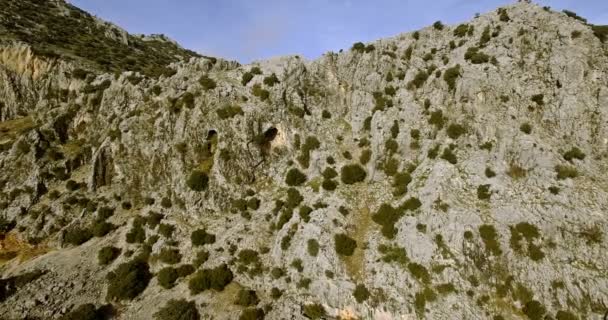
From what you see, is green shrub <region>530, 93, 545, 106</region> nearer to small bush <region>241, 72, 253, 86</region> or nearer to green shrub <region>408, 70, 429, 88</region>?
→ green shrub <region>408, 70, 429, 88</region>

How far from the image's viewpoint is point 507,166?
3488cm

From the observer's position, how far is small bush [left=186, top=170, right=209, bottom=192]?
41938mm

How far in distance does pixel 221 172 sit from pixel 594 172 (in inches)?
1579

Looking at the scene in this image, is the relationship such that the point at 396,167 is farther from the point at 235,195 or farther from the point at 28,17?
the point at 28,17

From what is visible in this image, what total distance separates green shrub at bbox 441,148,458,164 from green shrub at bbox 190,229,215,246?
1095 inches

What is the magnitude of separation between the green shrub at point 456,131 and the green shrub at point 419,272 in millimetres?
→ 16202

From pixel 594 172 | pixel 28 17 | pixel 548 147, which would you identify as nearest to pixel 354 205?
pixel 548 147

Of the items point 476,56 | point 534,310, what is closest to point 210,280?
point 534,310

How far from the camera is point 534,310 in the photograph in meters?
26.4

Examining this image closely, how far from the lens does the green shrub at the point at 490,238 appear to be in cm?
2967

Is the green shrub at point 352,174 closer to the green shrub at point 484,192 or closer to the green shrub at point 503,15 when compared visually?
the green shrub at point 484,192

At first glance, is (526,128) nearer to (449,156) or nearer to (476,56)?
(449,156)

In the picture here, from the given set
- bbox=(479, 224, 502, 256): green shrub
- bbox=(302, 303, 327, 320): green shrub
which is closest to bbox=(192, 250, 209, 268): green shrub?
bbox=(302, 303, 327, 320): green shrub

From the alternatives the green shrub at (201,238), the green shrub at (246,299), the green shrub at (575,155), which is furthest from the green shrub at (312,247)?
the green shrub at (575,155)
